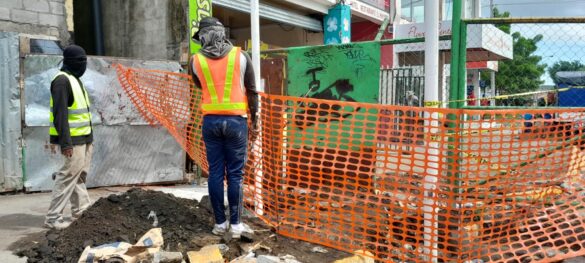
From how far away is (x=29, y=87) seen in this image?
6402mm

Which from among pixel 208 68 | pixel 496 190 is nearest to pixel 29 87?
pixel 208 68

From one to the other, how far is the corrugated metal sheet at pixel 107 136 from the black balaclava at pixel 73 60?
2.06 m

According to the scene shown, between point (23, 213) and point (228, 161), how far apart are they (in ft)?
9.28

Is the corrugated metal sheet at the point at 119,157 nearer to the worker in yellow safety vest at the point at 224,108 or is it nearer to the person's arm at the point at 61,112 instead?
the person's arm at the point at 61,112

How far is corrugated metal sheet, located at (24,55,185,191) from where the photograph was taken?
21.1 ft

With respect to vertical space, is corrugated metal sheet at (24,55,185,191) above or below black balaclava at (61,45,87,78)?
below

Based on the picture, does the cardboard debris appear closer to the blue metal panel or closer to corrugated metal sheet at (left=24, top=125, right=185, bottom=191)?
corrugated metal sheet at (left=24, top=125, right=185, bottom=191)

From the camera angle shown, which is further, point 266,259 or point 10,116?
point 10,116

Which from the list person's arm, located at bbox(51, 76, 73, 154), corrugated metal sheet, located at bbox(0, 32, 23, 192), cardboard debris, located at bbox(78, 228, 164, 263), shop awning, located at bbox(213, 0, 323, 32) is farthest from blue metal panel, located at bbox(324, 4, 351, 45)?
cardboard debris, located at bbox(78, 228, 164, 263)

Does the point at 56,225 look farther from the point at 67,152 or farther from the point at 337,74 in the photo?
the point at 337,74

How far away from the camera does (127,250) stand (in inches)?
143

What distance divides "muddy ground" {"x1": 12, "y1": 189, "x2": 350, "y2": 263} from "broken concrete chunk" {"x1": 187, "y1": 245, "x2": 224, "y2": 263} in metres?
0.20

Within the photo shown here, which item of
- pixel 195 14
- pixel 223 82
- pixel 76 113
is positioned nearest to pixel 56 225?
pixel 76 113

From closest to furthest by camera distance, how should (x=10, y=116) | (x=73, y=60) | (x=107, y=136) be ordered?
(x=73, y=60)
(x=10, y=116)
(x=107, y=136)
